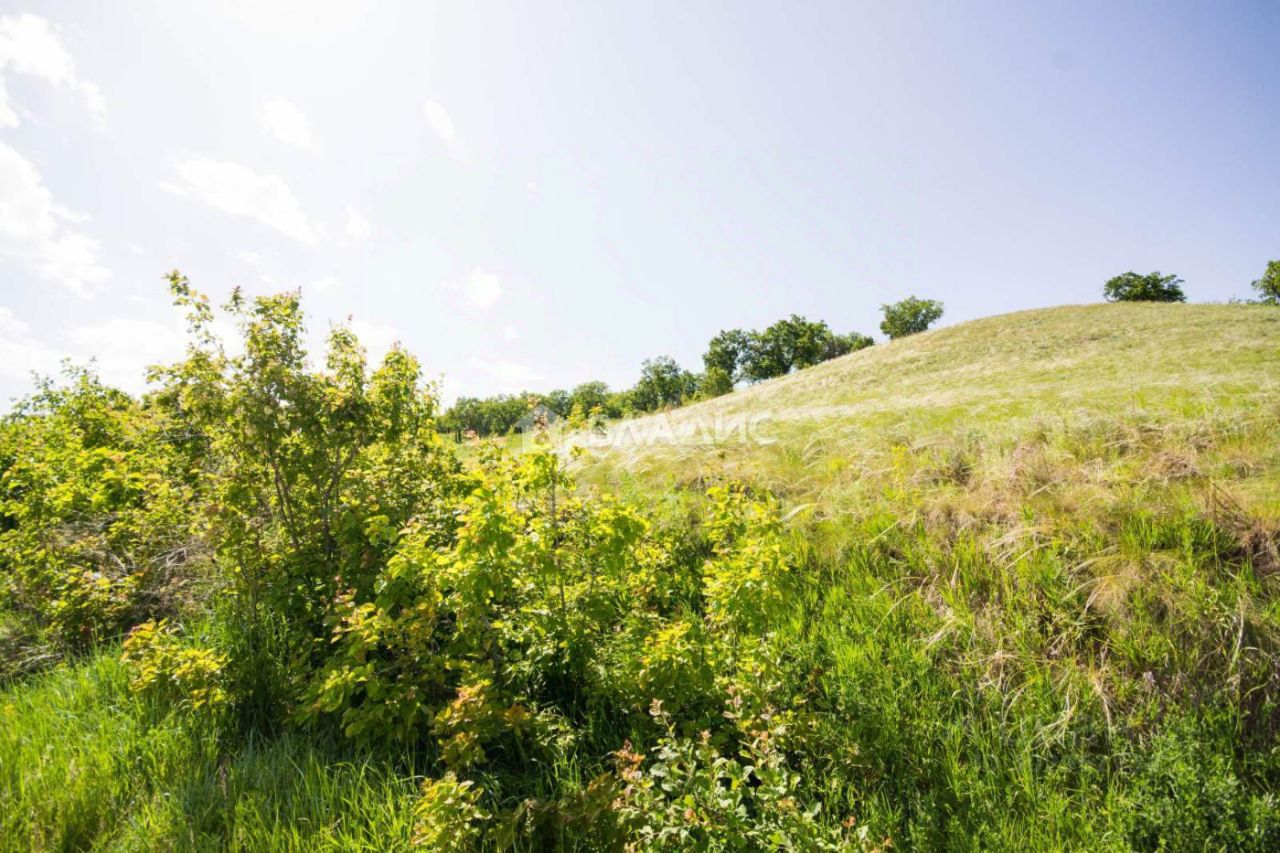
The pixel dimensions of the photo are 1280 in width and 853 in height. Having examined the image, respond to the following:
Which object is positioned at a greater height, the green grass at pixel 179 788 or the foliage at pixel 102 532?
the foliage at pixel 102 532

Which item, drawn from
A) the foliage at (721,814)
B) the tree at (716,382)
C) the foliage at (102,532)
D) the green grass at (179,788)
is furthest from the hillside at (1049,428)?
the tree at (716,382)

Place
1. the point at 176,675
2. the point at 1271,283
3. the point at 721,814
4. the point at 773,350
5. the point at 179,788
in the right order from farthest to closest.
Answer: the point at 773,350
the point at 1271,283
the point at 176,675
the point at 179,788
the point at 721,814

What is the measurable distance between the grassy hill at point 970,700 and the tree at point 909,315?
273ft

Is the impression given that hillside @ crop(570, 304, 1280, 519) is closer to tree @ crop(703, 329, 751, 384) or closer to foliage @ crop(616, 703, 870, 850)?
foliage @ crop(616, 703, 870, 850)

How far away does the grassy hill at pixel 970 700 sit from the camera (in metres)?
2.94

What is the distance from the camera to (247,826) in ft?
9.99

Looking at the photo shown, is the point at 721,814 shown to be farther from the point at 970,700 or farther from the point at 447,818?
the point at 970,700

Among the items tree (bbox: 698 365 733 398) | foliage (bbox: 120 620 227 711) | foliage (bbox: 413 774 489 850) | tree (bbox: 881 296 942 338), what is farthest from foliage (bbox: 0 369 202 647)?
tree (bbox: 881 296 942 338)

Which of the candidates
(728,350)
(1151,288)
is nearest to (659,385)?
(728,350)

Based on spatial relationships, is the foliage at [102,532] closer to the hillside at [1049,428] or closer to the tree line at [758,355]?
the hillside at [1049,428]

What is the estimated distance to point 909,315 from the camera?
80.9m

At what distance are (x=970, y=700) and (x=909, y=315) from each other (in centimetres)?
8845

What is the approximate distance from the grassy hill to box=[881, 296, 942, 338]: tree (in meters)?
83.1

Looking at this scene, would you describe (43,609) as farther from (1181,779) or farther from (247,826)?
(1181,779)
